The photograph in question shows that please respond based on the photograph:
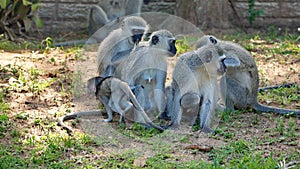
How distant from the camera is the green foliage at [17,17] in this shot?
901cm

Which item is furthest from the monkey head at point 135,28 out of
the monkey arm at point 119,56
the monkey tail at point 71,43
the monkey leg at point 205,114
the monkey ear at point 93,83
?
the monkey tail at point 71,43

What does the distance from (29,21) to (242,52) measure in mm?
4497

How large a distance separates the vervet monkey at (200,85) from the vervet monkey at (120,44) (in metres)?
0.96

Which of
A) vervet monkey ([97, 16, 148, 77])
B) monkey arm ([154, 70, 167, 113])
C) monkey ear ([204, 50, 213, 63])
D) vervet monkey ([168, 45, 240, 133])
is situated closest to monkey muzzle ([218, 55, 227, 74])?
vervet monkey ([168, 45, 240, 133])

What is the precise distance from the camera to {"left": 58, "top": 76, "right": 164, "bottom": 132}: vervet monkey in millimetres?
5316

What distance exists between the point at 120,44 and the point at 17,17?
137 inches

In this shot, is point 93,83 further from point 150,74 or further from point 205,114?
point 205,114

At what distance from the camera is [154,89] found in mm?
5594

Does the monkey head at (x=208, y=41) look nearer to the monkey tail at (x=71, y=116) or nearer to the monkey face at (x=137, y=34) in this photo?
the monkey face at (x=137, y=34)

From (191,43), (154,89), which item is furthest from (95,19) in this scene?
(154,89)

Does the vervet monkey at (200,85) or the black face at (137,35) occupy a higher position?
the black face at (137,35)

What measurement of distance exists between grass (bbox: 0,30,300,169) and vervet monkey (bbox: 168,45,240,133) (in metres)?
0.20

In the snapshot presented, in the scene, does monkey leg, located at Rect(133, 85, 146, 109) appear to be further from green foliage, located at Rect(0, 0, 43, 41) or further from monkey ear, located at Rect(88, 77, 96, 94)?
green foliage, located at Rect(0, 0, 43, 41)

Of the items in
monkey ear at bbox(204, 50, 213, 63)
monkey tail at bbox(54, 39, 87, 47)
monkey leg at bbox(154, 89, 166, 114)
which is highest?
monkey ear at bbox(204, 50, 213, 63)
